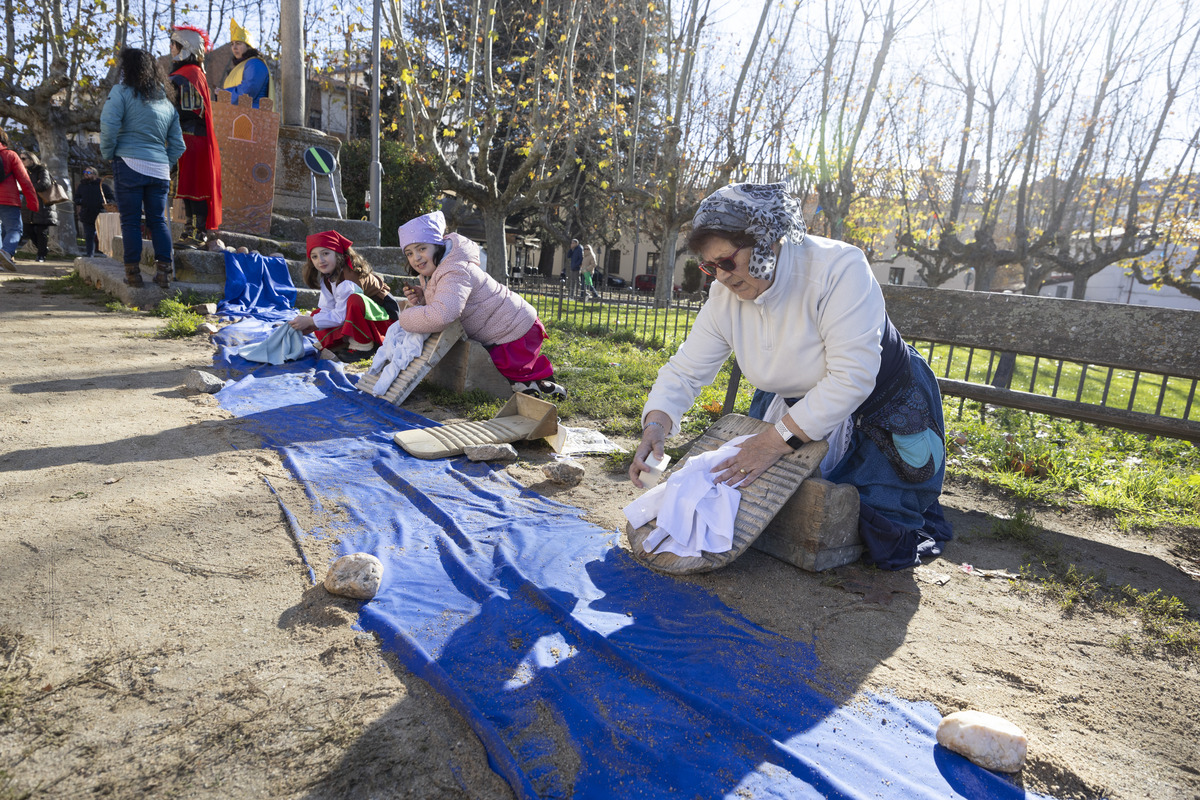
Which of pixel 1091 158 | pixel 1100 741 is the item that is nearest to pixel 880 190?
pixel 1091 158

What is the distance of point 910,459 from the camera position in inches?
107

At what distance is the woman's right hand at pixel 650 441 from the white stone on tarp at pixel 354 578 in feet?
3.36

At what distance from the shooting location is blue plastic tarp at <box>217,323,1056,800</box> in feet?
5.24

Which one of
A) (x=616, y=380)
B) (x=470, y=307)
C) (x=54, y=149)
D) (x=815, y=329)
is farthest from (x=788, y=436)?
(x=54, y=149)

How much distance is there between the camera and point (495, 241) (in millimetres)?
14008

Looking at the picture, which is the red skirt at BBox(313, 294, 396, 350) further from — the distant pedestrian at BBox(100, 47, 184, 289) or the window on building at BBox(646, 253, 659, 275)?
the window on building at BBox(646, 253, 659, 275)

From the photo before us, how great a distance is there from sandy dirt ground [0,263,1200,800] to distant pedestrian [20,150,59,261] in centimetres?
1059

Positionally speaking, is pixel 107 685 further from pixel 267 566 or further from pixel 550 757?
pixel 550 757

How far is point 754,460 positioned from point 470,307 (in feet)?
9.57

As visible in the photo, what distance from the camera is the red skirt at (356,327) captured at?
5.90 meters

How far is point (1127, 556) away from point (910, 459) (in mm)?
1275

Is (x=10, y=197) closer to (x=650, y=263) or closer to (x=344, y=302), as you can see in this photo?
(x=344, y=302)

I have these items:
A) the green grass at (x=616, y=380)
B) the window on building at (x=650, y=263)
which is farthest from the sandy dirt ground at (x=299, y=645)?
the window on building at (x=650, y=263)

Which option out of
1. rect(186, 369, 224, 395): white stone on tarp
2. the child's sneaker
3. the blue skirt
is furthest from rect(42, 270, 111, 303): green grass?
the blue skirt
